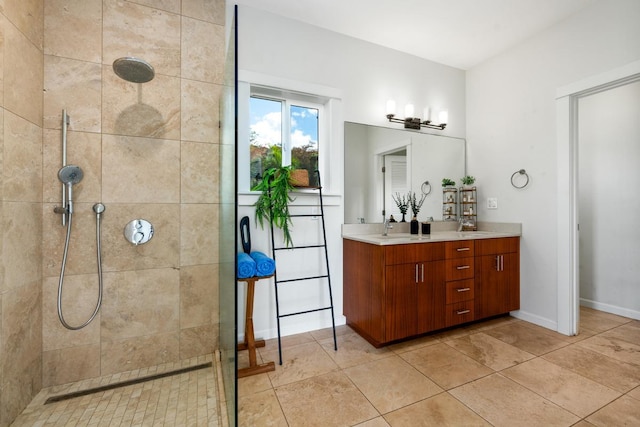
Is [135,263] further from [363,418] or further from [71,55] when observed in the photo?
[363,418]

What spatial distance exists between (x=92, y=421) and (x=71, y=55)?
81.8 inches

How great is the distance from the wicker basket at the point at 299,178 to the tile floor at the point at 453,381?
4.23ft

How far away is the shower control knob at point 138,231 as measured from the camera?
180cm

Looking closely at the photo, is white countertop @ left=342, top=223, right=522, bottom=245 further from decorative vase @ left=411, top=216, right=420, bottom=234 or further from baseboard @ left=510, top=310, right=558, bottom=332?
baseboard @ left=510, top=310, right=558, bottom=332

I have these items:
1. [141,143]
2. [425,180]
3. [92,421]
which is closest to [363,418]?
[92,421]

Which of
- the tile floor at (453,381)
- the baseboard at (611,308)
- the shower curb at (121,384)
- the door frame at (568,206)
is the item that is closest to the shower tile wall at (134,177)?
the shower curb at (121,384)

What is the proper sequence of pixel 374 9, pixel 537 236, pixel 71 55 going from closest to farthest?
pixel 71 55, pixel 374 9, pixel 537 236

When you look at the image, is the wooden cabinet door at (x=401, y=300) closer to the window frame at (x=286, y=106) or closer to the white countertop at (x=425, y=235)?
the white countertop at (x=425, y=235)

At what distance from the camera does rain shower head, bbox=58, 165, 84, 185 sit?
5.33ft

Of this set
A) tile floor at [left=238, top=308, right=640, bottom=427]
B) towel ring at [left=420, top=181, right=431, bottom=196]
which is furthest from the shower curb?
towel ring at [left=420, top=181, right=431, bottom=196]

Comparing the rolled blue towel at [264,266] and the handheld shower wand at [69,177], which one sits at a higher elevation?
the handheld shower wand at [69,177]

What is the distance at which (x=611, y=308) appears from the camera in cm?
289

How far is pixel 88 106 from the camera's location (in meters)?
1.72

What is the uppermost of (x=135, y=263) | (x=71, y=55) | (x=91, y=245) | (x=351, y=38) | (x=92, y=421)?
(x=351, y=38)
